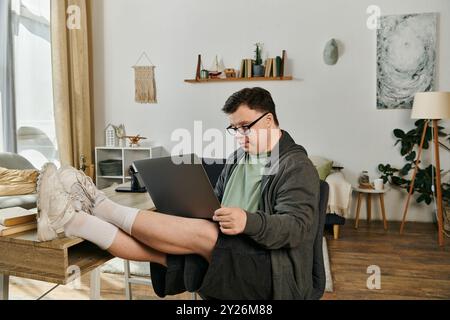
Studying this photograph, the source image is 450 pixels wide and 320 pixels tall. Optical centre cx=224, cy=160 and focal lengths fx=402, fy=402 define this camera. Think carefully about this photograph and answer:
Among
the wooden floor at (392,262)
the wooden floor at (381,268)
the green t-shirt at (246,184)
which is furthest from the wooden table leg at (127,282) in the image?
the wooden floor at (392,262)

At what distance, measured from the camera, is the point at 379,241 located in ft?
10.7

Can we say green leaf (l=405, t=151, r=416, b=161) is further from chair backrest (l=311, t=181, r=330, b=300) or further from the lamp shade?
chair backrest (l=311, t=181, r=330, b=300)

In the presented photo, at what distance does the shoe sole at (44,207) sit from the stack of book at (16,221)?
0.14 meters

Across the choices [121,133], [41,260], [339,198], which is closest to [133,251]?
[41,260]

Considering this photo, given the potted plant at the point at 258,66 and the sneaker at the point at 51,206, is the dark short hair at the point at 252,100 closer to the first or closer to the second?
the sneaker at the point at 51,206

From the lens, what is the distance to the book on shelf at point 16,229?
A: 53.2 inches

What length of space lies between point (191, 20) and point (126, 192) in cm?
271

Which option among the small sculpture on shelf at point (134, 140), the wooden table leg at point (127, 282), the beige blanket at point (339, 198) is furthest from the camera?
the small sculpture on shelf at point (134, 140)

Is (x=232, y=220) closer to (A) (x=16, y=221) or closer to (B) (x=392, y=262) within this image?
(A) (x=16, y=221)

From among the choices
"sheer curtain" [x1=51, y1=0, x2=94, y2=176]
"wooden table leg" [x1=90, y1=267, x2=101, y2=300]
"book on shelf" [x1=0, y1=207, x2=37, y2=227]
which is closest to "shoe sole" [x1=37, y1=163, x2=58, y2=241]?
"book on shelf" [x1=0, y1=207, x2=37, y2=227]

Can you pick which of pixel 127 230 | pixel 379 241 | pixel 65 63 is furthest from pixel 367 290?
pixel 65 63

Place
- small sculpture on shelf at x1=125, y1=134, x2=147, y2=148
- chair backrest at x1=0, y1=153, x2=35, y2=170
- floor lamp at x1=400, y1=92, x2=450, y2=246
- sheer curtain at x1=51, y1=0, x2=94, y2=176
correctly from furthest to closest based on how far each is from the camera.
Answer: small sculpture on shelf at x1=125, y1=134, x2=147, y2=148, sheer curtain at x1=51, y1=0, x2=94, y2=176, floor lamp at x1=400, y1=92, x2=450, y2=246, chair backrest at x1=0, y1=153, x2=35, y2=170

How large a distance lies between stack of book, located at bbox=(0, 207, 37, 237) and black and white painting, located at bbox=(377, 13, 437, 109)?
3333 mm

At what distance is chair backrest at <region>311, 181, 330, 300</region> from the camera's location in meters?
1.41
